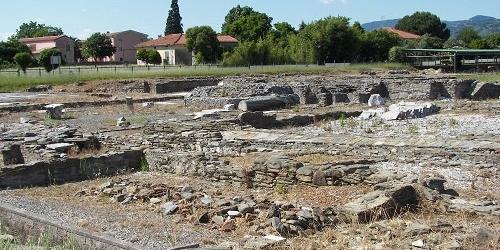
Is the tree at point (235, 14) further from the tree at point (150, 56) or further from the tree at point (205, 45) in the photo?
the tree at point (205, 45)

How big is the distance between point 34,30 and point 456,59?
9611 cm

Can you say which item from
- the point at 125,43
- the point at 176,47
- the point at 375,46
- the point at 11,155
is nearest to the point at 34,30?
the point at 125,43

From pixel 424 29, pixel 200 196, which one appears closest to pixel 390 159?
pixel 200 196

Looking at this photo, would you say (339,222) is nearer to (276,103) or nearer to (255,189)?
(255,189)

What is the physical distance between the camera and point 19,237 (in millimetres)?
8859

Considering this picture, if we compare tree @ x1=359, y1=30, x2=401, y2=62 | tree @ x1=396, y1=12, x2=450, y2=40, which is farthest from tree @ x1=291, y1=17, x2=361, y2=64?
tree @ x1=396, y1=12, x2=450, y2=40

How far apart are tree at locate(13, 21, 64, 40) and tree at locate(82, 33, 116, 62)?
37394mm

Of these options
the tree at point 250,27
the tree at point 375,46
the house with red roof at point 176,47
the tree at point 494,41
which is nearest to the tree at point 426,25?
Result: the tree at point 494,41

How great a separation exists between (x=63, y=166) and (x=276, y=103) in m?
14.7

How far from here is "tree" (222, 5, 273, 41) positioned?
277ft

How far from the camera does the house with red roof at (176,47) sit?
3169 inches

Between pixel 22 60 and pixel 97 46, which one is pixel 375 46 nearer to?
pixel 22 60

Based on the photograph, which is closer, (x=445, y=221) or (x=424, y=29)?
(x=445, y=221)

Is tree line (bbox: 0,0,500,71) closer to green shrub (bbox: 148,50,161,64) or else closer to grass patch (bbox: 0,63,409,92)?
green shrub (bbox: 148,50,161,64)
